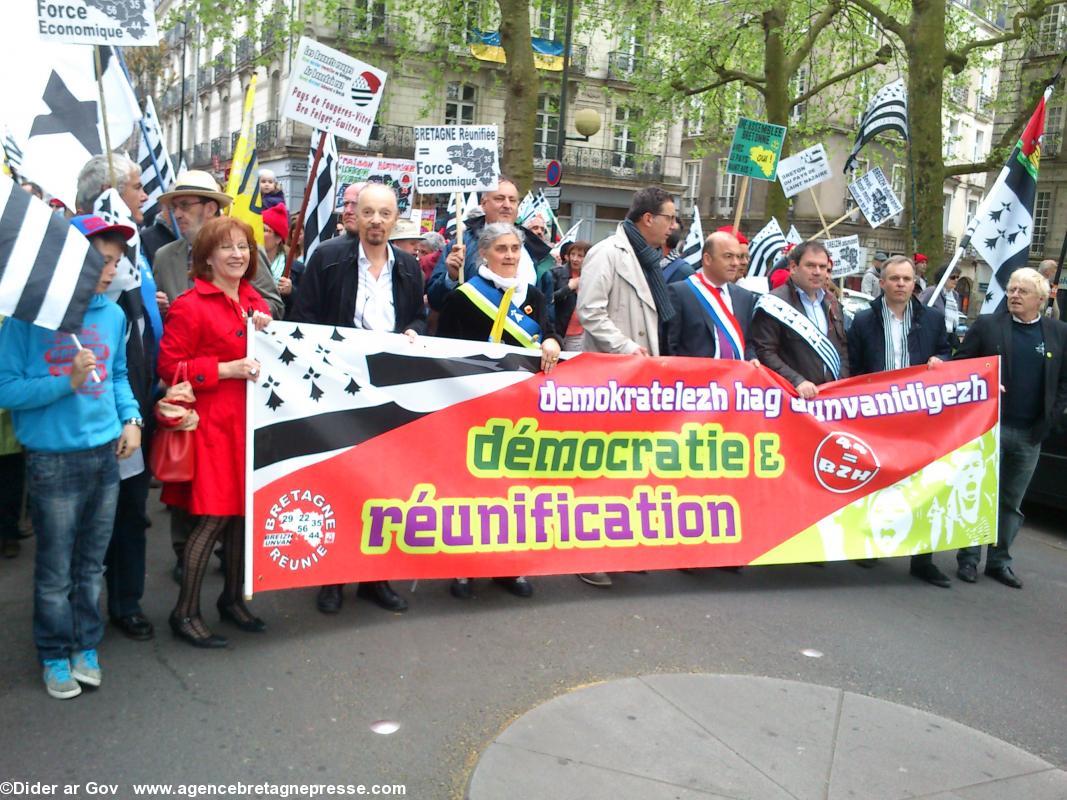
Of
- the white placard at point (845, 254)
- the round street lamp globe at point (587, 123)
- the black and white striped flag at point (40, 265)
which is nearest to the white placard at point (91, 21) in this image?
the black and white striped flag at point (40, 265)

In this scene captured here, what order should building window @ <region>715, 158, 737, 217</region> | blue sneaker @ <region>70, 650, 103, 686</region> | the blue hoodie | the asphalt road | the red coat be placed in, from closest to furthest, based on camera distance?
the asphalt road
the blue hoodie
blue sneaker @ <region>70, 650, 103, 686</region>
the red coat
building window @ <region>715, 158, 737, 217</region>

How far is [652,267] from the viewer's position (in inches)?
239

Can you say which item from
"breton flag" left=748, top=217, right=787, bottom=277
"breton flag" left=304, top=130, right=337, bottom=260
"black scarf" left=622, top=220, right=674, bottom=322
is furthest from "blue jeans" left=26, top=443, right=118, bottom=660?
"breton flag" left=748, top=217, right=787, bottom=277

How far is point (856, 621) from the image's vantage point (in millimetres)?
5418

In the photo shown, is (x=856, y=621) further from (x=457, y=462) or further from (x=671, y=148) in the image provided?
(x=671, y=148)

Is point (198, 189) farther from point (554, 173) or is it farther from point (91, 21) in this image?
point (554, 173)

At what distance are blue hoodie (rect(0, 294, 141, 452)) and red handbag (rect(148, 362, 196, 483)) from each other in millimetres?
212

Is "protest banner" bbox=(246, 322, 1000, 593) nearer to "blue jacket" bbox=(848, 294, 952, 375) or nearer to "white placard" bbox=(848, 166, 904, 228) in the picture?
"blue jacket" bbox=(848, 294, 952, 375)

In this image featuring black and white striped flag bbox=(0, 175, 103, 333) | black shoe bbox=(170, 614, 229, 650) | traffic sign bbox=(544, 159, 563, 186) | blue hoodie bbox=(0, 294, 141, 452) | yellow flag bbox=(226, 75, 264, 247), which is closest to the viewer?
black and white striped flag bbox=(0, 175, 103, 333)

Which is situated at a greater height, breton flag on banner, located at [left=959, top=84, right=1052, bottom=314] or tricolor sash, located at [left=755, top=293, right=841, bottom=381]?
breton flag on banner, located at [left=959, top=84, right=1052, bottom=314]

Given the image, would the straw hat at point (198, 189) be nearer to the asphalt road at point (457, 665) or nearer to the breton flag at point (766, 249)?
the asphalt road at point (457, 665)

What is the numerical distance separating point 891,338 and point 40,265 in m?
5.02

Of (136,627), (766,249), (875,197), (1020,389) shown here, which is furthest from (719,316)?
(875,197)

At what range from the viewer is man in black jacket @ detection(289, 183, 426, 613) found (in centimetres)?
516
